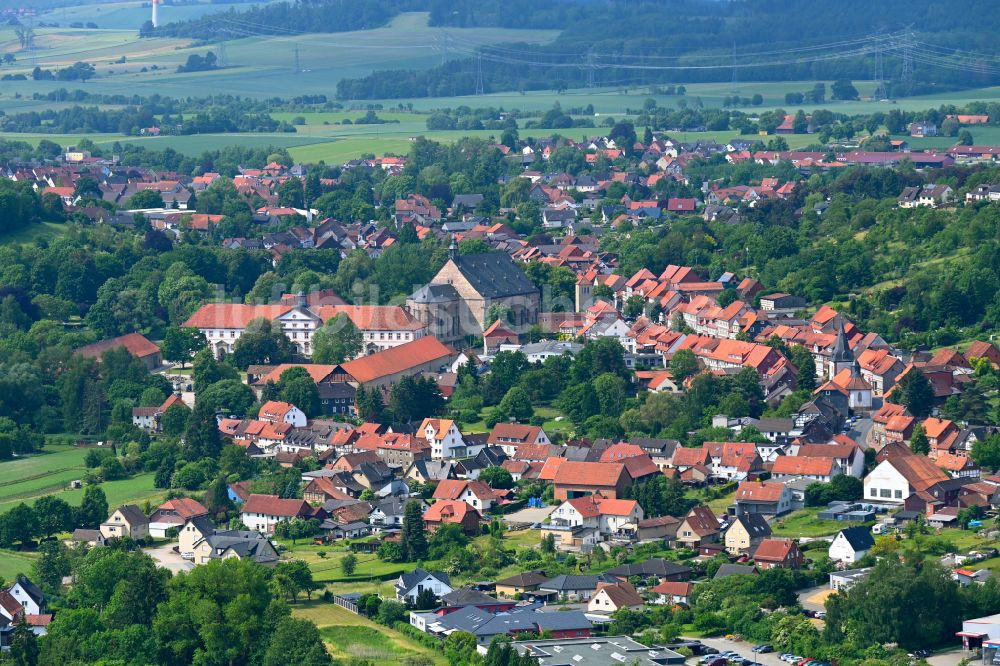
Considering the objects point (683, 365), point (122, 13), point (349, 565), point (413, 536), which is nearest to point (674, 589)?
point (413, 536)

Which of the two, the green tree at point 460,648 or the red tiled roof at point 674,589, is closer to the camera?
the green tree at point 460,648

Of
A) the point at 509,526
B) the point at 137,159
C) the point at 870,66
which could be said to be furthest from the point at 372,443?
the point at 870,66

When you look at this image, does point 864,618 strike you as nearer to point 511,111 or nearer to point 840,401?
point 840,401

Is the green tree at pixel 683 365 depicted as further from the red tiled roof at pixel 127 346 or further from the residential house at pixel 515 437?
the red tiled roof at pixel 127 346

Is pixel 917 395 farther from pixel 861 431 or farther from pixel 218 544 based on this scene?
pixel 218 544

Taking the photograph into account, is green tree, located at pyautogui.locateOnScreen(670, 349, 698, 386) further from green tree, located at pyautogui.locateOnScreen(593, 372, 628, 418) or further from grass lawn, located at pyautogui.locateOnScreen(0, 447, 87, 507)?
grass lawn, located at pyautogui.locateOnScreen(0, 447, 87, 507)

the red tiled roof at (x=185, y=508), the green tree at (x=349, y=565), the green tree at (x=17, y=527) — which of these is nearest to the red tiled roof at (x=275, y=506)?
the red tiled roof at (x=185, y=508)
